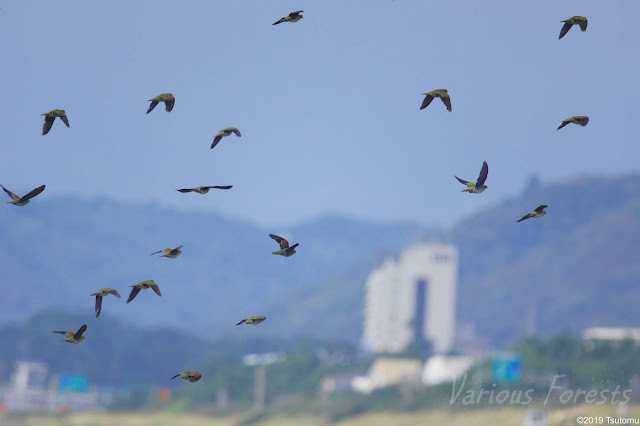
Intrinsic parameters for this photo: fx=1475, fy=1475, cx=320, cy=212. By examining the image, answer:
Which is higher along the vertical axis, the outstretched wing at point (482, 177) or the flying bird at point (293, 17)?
the flying bird at point (293, 17)

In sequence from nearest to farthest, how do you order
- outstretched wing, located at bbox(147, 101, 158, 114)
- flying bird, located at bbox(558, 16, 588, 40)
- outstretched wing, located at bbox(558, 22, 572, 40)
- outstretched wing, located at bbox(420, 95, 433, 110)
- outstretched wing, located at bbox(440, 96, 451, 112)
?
outstretched wing, located at bbox(420, 95, 433, 110)
outstretched wing, located at bbox(147, 101, 158, 114)
outstretched wing, located at bbox(558, 22, 572, 40)
outstretched wing, located at bbox(440, 96, 451, 112)
flying bird, located at bbox(558, 16, 588, 40)

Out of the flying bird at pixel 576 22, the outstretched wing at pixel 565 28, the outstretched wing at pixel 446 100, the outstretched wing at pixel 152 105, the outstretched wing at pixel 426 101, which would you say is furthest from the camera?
the flying bird at pixel 576 22

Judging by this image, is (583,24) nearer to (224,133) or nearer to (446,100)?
(446,100)

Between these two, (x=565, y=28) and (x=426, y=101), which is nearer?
(x=426, y=101)

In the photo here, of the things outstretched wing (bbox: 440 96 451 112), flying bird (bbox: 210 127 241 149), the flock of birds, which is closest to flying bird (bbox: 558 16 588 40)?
the flock of birds

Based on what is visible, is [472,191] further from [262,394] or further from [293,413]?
[262,394]

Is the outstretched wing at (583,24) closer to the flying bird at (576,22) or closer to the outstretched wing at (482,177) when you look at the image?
the flying bird at (576,22)

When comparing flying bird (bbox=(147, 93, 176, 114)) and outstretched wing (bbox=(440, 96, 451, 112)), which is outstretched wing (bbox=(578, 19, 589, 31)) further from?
flying bird (bbox=(147, 93, 176, 114))

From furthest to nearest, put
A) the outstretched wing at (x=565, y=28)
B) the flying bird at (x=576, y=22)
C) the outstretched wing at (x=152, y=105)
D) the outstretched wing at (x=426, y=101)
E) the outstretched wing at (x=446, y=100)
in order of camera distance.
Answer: the flying bird at (x=576, y=22) → the outstretched wing at (x=446, y=100) → the outstretched wing at (x=565, y=28) → the outstretched wing at (x=152, y=105) → the outstretched wing at (x=426, y=101)

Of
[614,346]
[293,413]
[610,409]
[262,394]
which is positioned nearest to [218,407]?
[262,394]

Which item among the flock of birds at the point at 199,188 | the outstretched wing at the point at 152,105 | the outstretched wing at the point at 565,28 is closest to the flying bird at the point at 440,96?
the flock of birds at the point at 199,188

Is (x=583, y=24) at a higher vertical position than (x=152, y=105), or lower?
higher

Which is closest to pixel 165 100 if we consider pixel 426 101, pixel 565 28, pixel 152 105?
pixel 152 105

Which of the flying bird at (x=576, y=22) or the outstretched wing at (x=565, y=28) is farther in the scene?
the flying bird at (x=576, y=22)
